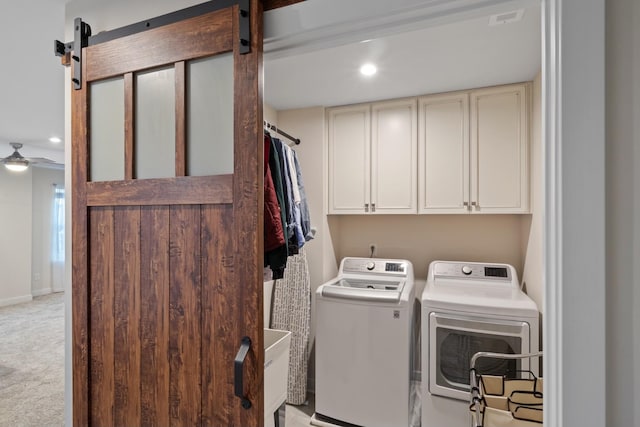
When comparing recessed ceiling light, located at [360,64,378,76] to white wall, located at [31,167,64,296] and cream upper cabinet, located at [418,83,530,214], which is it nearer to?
cream upper cabinet, located at [418,83,530,214]

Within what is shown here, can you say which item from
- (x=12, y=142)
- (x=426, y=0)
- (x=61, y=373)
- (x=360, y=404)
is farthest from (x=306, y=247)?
(x=12, y=142)

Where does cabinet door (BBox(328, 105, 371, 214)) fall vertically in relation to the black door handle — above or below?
above

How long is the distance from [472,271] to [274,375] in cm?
167

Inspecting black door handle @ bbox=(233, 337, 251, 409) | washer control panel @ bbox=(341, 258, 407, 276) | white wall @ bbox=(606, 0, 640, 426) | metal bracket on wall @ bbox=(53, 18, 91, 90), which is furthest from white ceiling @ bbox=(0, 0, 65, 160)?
washer control panel @ bbox=(341, 258, 407, 276)

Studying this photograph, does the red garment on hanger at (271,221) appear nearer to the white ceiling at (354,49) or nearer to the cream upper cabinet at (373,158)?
the white ceiling at (354,49)

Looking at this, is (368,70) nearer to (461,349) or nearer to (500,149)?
(500,149)

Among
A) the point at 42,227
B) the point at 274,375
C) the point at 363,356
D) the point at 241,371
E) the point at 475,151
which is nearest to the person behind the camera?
the point at 241,371

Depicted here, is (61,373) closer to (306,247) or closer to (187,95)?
(306,247)

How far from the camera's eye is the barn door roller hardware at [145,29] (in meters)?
1.04

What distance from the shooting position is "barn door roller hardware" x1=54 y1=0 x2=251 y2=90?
1.04 metres

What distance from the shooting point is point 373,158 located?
112 inches

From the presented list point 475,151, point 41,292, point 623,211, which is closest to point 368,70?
point 475,151

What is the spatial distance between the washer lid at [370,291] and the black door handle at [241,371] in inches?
56.6

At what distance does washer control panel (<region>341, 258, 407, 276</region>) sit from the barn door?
1.91m
